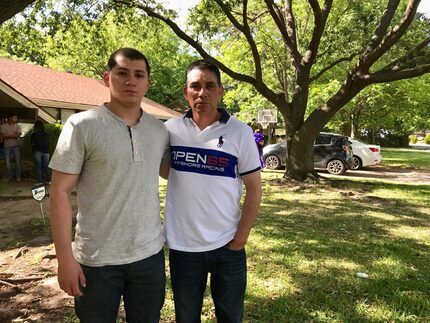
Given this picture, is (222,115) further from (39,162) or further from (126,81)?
(39,162)

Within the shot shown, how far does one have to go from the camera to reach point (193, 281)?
243 centimetres

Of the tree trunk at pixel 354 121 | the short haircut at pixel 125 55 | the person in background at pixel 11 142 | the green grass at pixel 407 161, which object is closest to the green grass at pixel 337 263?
the short haircut at pixel 125 55

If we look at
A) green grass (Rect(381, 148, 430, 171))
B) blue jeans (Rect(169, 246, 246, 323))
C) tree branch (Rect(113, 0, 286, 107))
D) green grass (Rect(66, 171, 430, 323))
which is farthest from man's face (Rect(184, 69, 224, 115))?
green grass (Rect(381, 148, 430, 171))

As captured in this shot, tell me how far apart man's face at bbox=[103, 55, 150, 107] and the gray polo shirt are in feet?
0.36

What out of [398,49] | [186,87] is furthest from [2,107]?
[398,49]

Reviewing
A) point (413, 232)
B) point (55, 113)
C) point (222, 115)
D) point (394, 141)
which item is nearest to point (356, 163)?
point (413, 232)

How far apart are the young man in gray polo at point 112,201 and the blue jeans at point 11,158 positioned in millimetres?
10845

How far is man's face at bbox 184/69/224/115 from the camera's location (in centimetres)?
237

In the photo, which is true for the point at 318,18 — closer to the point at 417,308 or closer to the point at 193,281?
the point at 417,308

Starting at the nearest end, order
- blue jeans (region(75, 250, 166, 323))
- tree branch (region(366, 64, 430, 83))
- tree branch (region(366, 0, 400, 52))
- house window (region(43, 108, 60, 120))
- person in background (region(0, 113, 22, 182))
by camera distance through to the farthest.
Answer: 1. blue jeans (region(75, 250, 166, 323))
2. tree branch (region(366, 64, 430, 83))
3. tree branch (region(366, 0, 400, 52))
4. person in background (region(0, 113, 22, 182))
5. house window (region(43, 108, 60, 120))

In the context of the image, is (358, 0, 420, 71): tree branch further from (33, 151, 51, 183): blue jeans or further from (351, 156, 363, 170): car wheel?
(33, 151, 51, 183): blue jeans

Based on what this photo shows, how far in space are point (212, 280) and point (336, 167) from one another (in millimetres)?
13790

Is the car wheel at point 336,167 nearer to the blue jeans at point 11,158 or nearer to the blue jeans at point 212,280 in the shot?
the blue jeans at point 11,158

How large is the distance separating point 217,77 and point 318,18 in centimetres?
937
